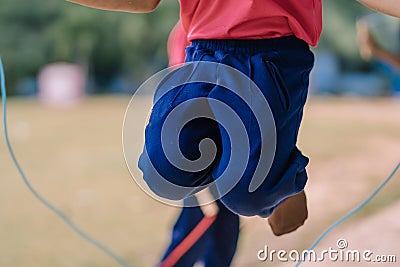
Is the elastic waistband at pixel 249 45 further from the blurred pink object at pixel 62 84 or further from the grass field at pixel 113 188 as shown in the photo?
the blurred pink object at pixel 62 84

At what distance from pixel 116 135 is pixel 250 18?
11.7 feet

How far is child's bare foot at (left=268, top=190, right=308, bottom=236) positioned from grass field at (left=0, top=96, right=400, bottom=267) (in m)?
0.22

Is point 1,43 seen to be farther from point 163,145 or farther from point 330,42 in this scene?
point 163,145

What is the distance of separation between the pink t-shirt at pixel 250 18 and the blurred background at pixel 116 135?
13 cm

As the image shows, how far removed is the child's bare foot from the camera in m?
0.90

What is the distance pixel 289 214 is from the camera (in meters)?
0.91

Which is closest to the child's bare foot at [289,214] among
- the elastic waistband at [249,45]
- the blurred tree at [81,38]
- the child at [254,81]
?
the child at [254,81]

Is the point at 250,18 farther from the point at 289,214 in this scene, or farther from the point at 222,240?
the point at 222,240

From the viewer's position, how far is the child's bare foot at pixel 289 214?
2.95 ft

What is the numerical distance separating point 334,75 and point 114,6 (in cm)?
617

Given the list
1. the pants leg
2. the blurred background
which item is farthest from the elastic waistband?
the pants leg

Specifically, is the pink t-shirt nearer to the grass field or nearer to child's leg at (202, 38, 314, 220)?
child's leg at (202, 38, 314, 220)

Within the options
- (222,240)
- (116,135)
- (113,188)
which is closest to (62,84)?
(116,135)

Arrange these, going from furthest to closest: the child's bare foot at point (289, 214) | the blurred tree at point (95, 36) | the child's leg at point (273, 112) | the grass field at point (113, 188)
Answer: the blurred tree at point (95, 36)
the grass field at point (113, 188)
the child's bare foot at point (289, 214)
the child's leg at point (273, 112)
